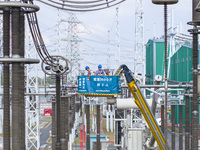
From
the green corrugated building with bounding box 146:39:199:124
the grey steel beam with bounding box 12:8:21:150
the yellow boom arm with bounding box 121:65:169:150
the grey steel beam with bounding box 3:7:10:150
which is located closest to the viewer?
the grey steel beam with bounding box 12:8:21:150

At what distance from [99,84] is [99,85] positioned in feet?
0.10

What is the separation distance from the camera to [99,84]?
10.3m

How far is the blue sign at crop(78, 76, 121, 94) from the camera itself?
10.0m

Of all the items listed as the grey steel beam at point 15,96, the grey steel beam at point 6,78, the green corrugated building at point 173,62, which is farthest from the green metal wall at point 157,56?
the grey steel beam at point 15,96

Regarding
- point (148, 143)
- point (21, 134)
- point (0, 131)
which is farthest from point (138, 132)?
point (0, 131)

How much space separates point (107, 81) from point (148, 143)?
4.41 metres

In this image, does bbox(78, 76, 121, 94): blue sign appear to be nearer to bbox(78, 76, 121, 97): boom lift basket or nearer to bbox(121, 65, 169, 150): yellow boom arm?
bbox(78, 76, 121, 97): boom lift basket

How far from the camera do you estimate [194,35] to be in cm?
623

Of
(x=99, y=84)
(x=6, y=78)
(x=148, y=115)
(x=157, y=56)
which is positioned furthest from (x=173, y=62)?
(x=6, y=78)

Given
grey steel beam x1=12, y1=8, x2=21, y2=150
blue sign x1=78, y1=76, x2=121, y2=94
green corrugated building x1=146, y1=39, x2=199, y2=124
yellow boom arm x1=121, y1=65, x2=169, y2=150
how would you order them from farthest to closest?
1. green corrugated building x1=146, y1=39, x2=199, y2=124
2. blue sign x1=78, y1=76, x2=121, y2=94
3. yellow boom arm x1=121, y1=65, x2=169, y2=150
4. grey steel beam x1=12, y1=8, x2=21, y2=150

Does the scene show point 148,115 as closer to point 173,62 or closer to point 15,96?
point 15,96

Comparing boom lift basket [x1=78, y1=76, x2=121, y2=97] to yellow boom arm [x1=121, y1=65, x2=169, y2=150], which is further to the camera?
boom lift basket [x1=78, y1=76, x2=121, y2=97]

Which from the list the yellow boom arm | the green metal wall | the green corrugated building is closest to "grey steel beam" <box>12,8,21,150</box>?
the yellow boom arm

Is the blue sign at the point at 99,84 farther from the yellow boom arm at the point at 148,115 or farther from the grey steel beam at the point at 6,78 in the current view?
the grey steel beam at the point at 6,78
